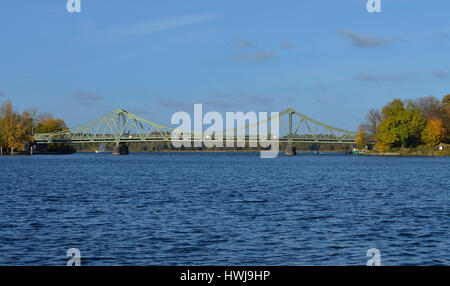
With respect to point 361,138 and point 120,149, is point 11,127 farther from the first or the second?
point 361,138

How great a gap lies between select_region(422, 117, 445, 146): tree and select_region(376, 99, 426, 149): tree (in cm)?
140

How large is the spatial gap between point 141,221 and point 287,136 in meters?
163

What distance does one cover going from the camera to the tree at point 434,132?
4569 inches

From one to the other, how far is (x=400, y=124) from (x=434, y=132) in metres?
6.64

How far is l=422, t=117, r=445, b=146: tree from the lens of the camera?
116m

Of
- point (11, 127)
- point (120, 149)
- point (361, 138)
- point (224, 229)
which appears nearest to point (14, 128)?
point (11, 127)

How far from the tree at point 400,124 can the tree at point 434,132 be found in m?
1.40

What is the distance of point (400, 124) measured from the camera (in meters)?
118

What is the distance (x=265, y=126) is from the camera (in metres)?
200

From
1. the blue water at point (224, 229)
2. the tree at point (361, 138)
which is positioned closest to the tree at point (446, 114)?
the tree at point (361, 138)

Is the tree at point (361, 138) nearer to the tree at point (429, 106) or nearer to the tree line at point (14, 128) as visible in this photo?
the tree at point (429, 106)
